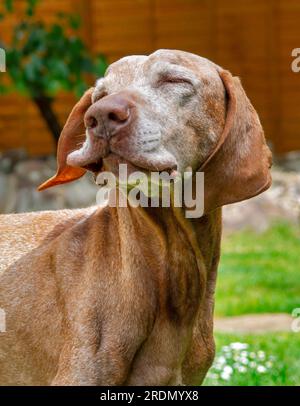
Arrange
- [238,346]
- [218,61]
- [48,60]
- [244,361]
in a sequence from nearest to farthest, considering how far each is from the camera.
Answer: [244,361], [238,346], [48,60], [218,61]

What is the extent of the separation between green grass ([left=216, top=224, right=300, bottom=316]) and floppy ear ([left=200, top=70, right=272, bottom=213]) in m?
4.34

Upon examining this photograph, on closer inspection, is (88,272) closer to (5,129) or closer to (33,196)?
(33,196)

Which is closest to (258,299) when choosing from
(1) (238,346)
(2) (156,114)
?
(1) (238,346)

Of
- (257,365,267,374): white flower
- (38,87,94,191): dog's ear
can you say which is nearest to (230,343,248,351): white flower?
(257,365,267,374): white flower

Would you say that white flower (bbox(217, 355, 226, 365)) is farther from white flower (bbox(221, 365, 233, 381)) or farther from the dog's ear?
the dog's ear

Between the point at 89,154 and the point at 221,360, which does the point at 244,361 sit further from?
the point at 89,154

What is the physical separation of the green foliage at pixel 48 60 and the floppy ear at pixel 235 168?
282 inches

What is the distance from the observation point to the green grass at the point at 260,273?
8.24 m

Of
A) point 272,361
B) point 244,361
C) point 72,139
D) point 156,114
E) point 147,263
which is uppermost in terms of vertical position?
point 156,114

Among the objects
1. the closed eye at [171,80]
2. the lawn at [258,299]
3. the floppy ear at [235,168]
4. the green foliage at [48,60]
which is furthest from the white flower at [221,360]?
the green foliage at [48,60]

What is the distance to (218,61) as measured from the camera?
1435 cm

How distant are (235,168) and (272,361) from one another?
2522 millimetres

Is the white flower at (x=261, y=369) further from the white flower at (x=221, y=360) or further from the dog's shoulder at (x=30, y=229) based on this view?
the dog's shoulder at (x=30, y=229)

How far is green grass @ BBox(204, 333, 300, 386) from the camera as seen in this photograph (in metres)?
5.53
